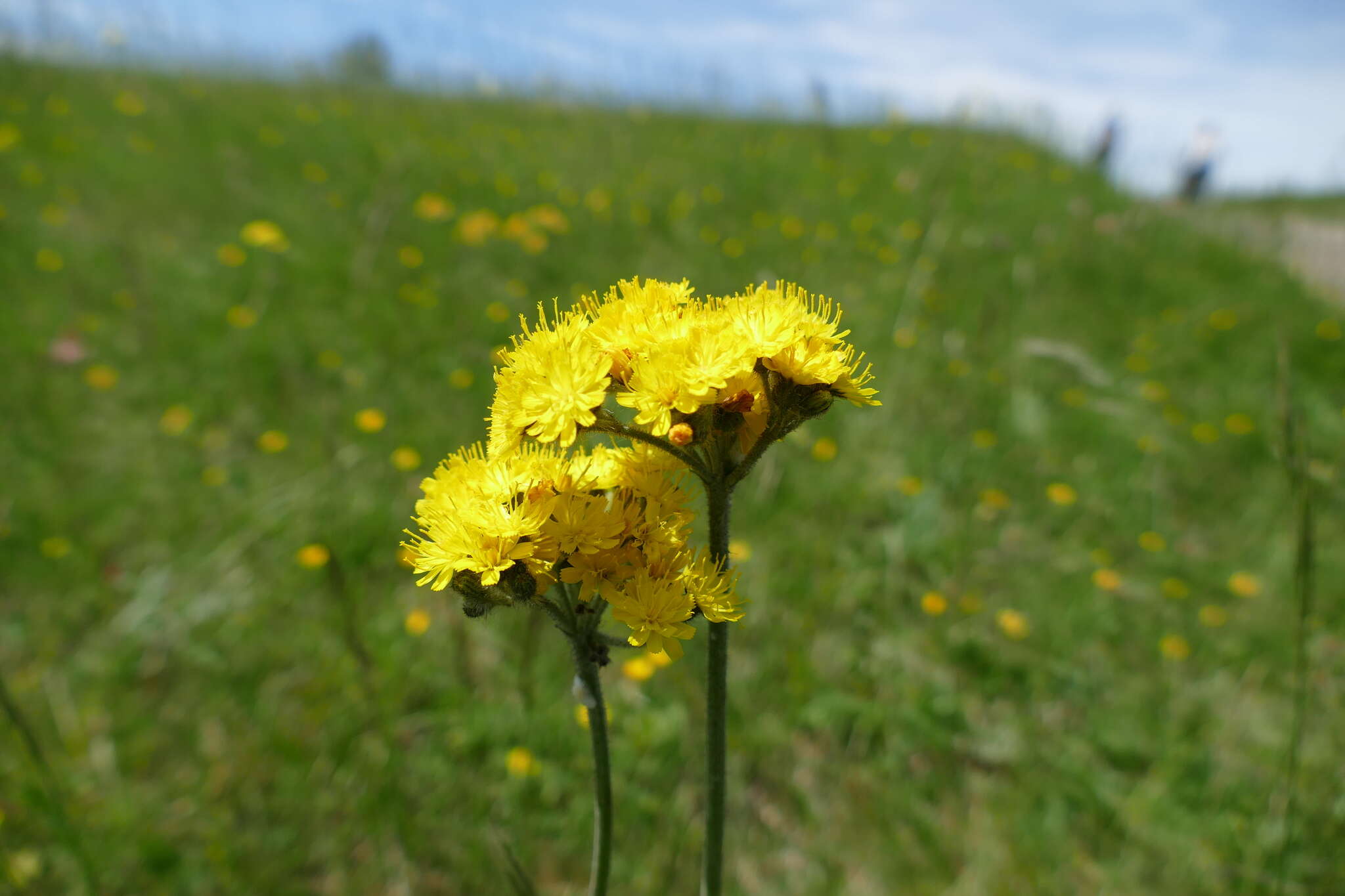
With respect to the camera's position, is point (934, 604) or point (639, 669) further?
point (934, 604)

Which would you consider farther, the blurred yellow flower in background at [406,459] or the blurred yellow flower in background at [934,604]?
the blurred yellow flower in background at [406,459]

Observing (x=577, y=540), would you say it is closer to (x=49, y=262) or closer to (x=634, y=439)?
(x=634, y=439)

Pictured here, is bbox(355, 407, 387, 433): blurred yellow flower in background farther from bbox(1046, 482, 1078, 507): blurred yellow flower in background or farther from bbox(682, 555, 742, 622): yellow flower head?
bbox(1046, 482, 1078, 507): blurred yellow flower in background

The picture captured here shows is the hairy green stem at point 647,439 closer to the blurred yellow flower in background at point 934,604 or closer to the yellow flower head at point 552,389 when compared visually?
the yellow flower head at point 552,389

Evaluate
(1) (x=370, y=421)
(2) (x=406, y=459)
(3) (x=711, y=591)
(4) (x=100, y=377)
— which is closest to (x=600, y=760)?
(3) (x=711, y=591)

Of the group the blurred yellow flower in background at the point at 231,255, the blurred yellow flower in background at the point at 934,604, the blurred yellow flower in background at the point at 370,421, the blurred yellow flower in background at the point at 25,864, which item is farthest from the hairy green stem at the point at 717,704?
the blurred yellow flower in background at the point at 231,255

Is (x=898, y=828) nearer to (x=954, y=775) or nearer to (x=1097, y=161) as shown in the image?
(x=954, y=775)
